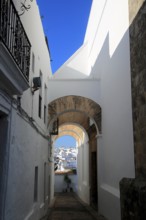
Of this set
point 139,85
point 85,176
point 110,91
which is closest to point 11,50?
point 139,85

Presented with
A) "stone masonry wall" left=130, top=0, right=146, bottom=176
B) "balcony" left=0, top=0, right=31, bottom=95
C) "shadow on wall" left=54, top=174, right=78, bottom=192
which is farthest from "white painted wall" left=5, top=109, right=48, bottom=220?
"shadow on wall" left=54, top=174, right=78, bottom=192

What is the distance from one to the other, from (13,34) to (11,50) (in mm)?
279

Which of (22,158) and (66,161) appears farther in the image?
(66,161)

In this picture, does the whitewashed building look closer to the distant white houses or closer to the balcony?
the balcony

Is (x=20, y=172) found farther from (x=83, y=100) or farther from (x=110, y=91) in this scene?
(x=83, y=100)

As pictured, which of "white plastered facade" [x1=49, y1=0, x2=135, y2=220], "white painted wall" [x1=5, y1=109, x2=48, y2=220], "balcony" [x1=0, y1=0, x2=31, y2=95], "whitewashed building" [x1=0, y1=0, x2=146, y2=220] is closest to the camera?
"balcony" [x1=0, y1=0, x2=31, y2=95]

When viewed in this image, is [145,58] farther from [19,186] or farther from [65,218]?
[65,218]

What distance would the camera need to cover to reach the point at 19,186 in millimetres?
5539

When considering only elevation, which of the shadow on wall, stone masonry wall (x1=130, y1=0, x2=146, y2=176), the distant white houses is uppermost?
stone masonry wall (x1=130, y1=0, x2=146, y2=176)

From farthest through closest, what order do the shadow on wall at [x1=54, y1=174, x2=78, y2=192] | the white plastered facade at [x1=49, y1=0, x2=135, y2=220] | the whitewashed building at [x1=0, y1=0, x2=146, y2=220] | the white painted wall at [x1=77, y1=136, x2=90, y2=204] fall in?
1. the shadow on wall at [x1=54, y1=174, x2=78, y2=192]
2. the white painted wall at [x1=77, y1=136, x2=90, y2=204]
3. the white plastered facade at [x1=49, y1=0, x2=135, y2=220]
4. the whitewashed building at [x1=0, y1=0, x2=146, y2=220]

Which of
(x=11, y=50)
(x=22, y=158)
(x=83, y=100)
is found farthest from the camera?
(x=83, y=100)

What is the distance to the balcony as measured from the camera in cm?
372

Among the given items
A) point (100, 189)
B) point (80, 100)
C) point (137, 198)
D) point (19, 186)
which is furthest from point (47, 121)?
point (137, 198)

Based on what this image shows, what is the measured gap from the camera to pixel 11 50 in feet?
14.5
